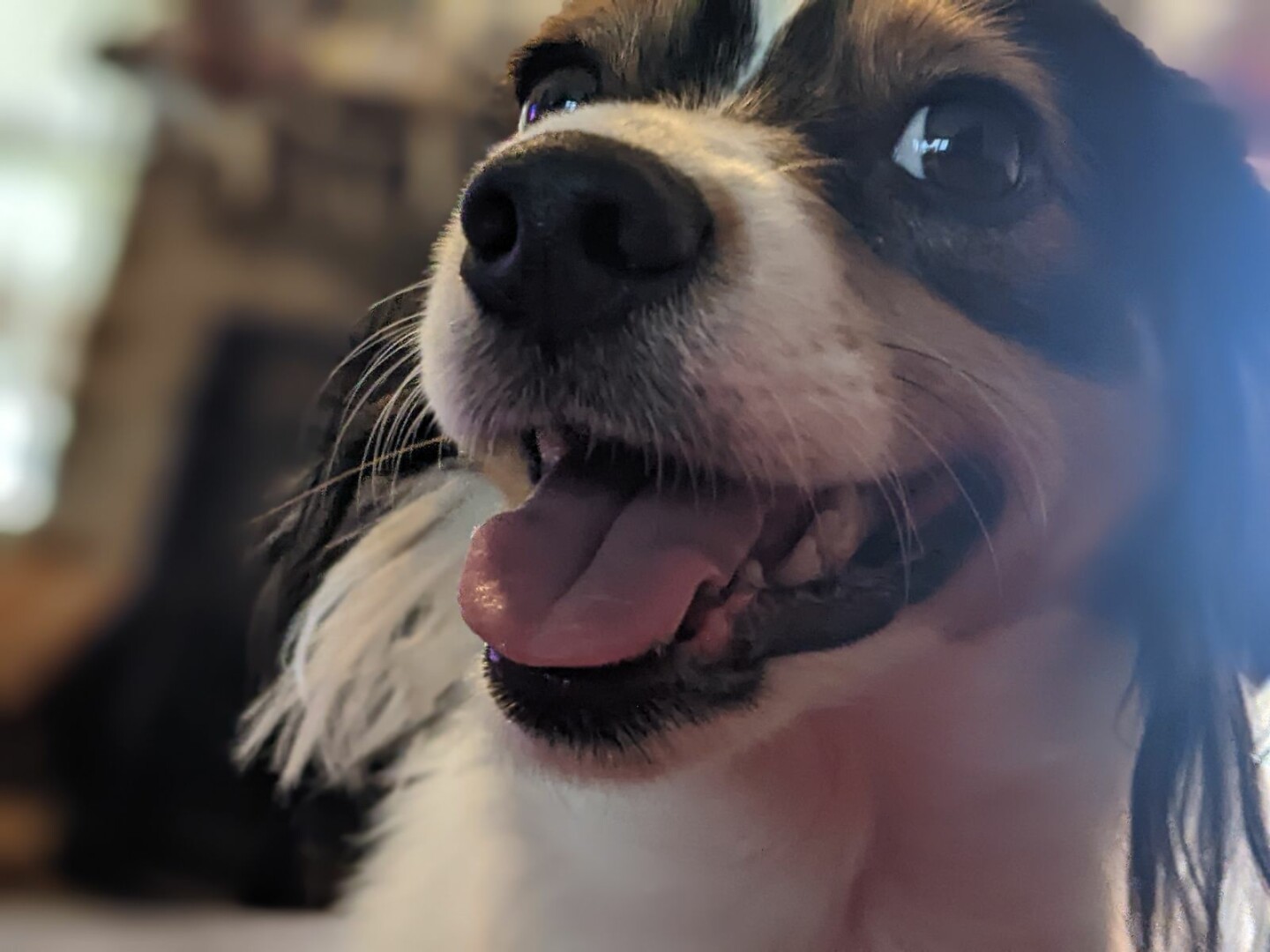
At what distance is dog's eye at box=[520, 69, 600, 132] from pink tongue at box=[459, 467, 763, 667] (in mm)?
321

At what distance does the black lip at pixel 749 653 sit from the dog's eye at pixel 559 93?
403 millimetres

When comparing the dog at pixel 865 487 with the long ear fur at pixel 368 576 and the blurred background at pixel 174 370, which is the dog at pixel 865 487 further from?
the blurred background at pixel 174 370

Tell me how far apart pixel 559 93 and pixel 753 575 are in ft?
1.43

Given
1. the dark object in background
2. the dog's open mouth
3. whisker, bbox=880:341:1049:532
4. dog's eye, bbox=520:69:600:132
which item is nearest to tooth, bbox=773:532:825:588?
the dog's open mouth

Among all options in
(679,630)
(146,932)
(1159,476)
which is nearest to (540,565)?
(679,630)

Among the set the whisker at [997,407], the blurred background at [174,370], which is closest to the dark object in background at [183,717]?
the blurred background at [174,370]

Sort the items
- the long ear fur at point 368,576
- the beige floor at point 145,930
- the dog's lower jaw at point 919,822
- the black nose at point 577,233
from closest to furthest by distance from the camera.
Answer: the black nose at point 577,233 < the dog's lower jaw at point 919,822 < the long ear fur at point 368,576 < the beige floor at point 145,930

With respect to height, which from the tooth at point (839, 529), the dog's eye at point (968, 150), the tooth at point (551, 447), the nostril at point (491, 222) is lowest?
the tooth at point (839, 529)

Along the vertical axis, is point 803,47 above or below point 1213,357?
above

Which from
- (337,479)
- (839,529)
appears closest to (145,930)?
(337,479)

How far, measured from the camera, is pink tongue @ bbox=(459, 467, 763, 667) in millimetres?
613

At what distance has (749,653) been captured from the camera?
642 millimetres

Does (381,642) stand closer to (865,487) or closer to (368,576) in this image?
(368,576)

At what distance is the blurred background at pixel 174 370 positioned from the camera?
132cm
